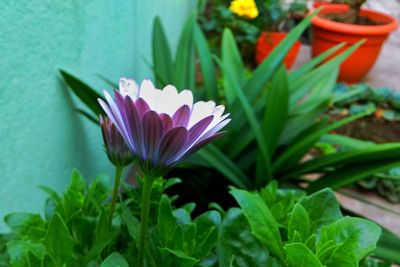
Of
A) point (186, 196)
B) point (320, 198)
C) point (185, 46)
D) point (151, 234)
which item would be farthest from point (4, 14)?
point (185, 46)

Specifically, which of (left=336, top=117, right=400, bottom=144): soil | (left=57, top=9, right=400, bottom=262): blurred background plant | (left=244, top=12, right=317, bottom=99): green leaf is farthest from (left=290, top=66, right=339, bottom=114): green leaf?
(left=336, top=117, right=400, bottom=144): soil

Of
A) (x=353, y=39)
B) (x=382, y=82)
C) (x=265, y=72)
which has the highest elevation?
(x=265, y=72)

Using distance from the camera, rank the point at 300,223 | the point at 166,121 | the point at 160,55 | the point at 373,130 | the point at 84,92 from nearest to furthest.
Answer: the point at 166,121
the point at 300,223
the point at 84,92
the point at 160,55
the point at 373,130

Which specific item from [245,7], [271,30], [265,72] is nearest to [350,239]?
[265,72]

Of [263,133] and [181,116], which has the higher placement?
[181,116]

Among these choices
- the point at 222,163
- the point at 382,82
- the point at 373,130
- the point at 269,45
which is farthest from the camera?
the point at 382,82

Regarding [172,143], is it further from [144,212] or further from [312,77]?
[312,77]

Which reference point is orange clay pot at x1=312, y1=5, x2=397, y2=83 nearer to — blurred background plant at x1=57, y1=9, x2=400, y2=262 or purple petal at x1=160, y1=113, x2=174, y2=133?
blurred background plant at x1=57, y1=9, x2=400, y2=262
